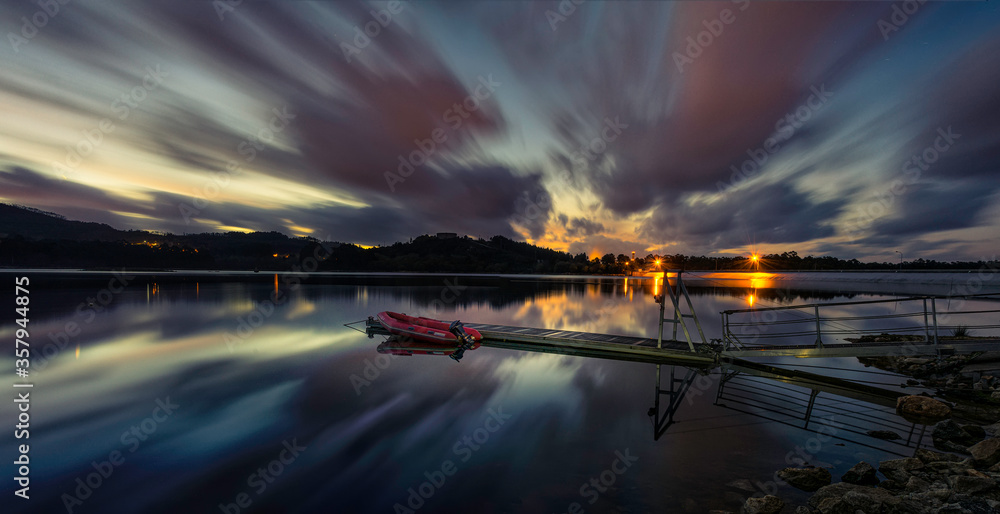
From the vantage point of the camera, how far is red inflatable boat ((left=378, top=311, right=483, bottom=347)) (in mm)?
22875

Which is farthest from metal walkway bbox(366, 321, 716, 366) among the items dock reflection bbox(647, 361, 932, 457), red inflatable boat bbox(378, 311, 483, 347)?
red inflatable boat bbox(378, 311, 483, 347)

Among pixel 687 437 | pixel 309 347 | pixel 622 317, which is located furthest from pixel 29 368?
pixel 622 317

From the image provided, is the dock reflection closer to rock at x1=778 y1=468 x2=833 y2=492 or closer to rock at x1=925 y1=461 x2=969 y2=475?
rock at x1=925 y1=461 x2=969 y2=475

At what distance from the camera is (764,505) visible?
6.57m

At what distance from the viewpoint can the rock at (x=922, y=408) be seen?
1108 cm

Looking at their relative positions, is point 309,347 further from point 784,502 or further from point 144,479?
point 784,502

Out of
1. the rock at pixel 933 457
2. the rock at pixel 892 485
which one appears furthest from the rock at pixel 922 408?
the rock at pixel 892 485

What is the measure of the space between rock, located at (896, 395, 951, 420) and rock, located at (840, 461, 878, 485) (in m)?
6.09

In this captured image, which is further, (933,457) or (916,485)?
(933,457)

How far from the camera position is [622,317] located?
39.3 m

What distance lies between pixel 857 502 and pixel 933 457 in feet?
12.9

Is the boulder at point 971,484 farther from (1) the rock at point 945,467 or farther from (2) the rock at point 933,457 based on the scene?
(2) the rock at point 933,457

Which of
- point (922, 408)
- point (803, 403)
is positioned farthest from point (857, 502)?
point (922, 408)

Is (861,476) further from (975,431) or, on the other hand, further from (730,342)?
(730,342)
